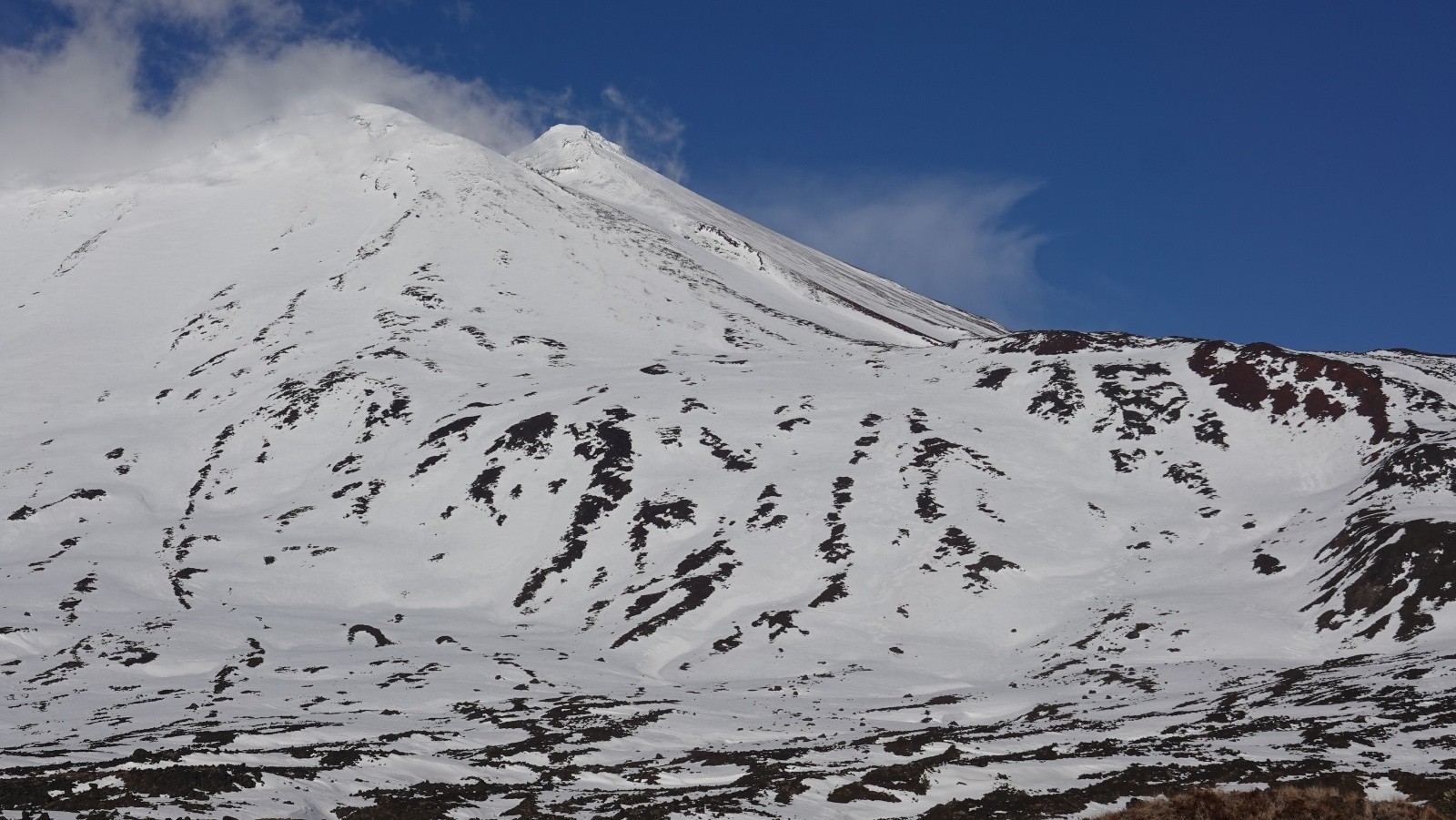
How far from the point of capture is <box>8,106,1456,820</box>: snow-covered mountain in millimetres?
41812

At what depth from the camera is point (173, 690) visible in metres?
70.6

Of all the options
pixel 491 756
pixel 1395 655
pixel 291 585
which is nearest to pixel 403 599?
pixel 291 585

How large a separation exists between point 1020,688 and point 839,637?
1847cm

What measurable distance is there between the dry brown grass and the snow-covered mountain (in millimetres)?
5823

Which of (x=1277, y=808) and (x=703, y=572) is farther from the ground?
(x=703, y=572)

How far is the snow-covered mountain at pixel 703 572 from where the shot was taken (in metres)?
41.8

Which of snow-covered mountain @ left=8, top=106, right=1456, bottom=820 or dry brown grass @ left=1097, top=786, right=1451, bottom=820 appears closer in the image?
dry brown grass @ left=1097, top=786, right=1451, bottom=820

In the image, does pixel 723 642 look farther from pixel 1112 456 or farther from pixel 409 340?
pixel 409 340

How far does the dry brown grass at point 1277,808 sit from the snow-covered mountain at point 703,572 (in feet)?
19.1

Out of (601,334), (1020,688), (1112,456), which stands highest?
(601,334)

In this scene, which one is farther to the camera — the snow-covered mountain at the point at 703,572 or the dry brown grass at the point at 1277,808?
the snow-covered mountain at the point at 703,572

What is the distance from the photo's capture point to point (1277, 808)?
79.0 feet

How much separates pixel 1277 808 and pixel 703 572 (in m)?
73.4

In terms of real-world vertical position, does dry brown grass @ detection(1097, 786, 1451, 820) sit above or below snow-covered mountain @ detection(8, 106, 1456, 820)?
below
